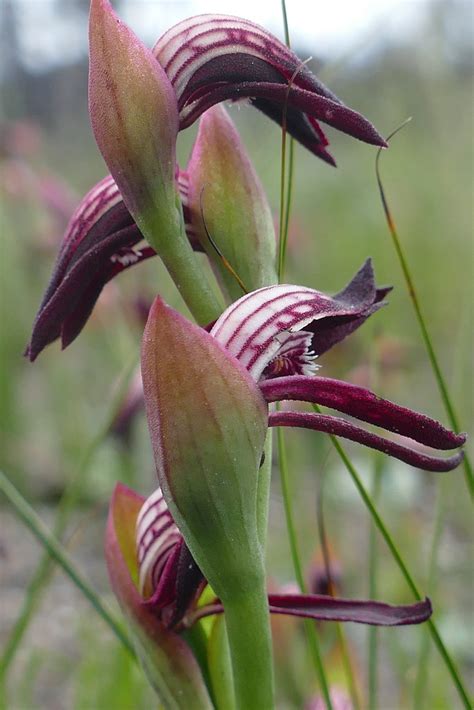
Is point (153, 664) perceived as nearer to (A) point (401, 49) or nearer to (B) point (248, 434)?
(B) point (248, 434)

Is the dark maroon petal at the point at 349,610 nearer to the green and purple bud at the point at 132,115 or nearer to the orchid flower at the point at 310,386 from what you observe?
the orchid flower at the point at 310,386

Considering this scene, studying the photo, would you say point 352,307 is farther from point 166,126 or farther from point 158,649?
point 158,649

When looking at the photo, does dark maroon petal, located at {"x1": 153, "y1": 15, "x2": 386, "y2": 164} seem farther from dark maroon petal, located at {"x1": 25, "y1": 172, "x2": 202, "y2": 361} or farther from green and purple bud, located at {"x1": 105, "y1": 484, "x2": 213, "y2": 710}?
green and purple bud, located at {"x1": 105, "y1": 484, "x2": 213, "y2": 710}

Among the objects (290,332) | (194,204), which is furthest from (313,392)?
(194,204)

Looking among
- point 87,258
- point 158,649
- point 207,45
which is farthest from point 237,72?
point 158,649

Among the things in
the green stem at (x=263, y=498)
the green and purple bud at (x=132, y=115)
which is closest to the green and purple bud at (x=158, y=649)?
the green stem at (x=263, y=498)

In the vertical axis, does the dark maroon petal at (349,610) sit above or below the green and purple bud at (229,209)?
below
